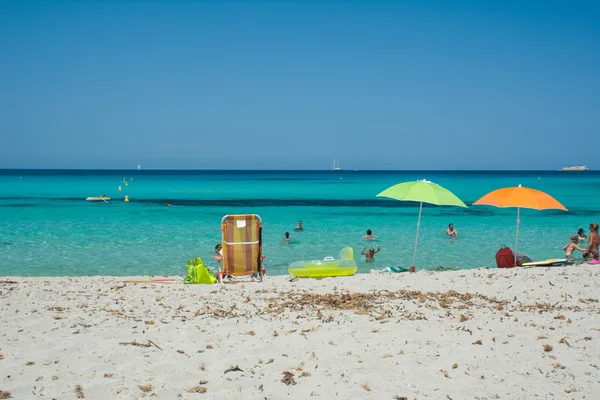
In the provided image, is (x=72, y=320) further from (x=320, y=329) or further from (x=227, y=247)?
(x=227, y=247)

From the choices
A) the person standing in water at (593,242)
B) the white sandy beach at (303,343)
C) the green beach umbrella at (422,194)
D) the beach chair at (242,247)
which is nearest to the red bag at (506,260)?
the green beach umbrella at (422,194)

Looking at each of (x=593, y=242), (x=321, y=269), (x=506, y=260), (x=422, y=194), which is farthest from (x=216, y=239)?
(x=593, y=242)

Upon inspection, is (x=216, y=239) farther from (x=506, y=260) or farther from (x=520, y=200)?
(x=520, y=200)

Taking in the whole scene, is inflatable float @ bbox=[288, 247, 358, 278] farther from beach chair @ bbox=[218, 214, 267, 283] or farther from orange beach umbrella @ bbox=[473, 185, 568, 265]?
orange beach umbrella @ bbox=[473, 185, 568, 265]

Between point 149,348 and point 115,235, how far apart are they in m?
14.4

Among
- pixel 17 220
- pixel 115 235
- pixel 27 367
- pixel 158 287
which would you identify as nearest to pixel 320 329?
pixel 27 367

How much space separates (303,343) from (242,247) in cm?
436

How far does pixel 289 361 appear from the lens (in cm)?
438

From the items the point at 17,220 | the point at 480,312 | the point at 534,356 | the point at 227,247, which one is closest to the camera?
the point at 534,356

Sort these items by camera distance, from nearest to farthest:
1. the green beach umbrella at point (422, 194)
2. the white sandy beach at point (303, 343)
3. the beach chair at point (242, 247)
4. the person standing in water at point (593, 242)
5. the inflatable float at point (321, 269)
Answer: the white sandy beach at point (303, 343)
the beach chair at point (242, 247)
the inflatable float at point (321, 269)
the green beach umbrella at point (422, 194)
the person standing in water at point (593, 242)

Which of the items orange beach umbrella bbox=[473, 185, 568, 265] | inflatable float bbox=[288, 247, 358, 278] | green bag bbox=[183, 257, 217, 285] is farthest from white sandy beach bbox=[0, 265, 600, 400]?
orange beach umbrella bbox=[473, 185, 568, 265]

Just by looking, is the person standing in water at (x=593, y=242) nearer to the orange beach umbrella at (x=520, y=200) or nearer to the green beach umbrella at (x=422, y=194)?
the orange beach umbrella at (x=520, y=200)

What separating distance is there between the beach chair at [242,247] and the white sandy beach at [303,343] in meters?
1.51

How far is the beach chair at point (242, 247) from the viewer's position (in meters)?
8.93
